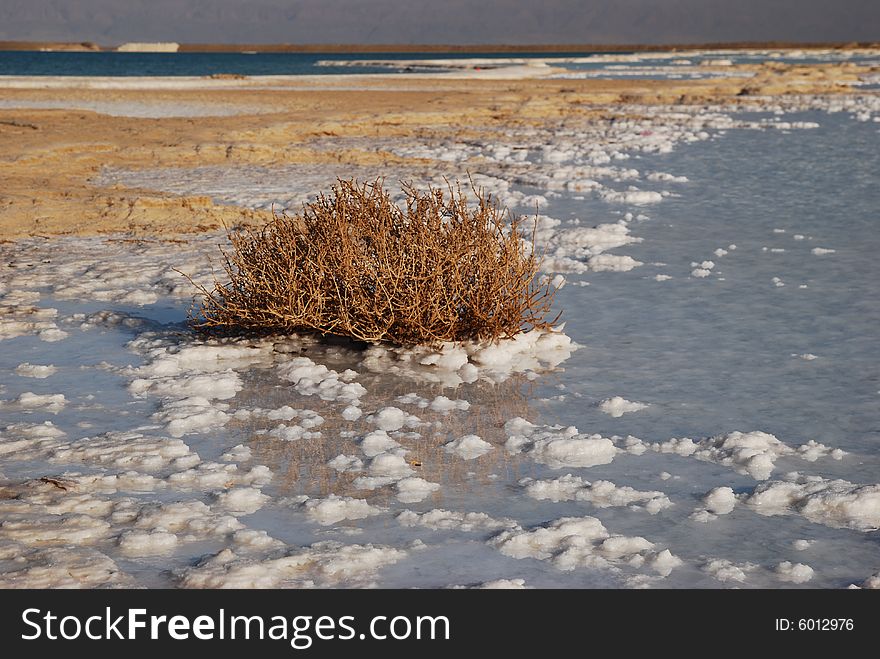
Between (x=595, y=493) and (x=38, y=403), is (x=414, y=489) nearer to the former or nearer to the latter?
(x=595, y=493)

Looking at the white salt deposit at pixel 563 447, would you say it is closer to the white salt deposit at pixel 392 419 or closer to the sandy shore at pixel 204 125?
the white salt deposit at pixel 392 419

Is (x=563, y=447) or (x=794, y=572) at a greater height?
(x=563, y=447)

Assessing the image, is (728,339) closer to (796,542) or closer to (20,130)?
(796,542)

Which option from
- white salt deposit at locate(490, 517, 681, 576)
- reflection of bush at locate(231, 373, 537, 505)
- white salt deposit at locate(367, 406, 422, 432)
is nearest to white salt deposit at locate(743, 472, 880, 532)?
white salt deposit at locate(490, 517, 681, 576)

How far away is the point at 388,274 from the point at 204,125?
17984mm

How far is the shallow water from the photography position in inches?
166

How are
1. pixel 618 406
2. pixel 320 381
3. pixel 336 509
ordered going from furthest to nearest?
pixel 320 381 < pixel 618 406 < pixel 336 509

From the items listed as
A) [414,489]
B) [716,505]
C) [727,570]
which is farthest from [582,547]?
[414,489]

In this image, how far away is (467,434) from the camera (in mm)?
5715

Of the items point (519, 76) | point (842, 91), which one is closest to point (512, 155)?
point (842, 91)

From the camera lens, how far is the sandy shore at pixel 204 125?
42.2 ft

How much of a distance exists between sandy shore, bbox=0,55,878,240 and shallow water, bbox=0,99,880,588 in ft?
8.91

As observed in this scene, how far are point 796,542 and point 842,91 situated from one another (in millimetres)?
37268
